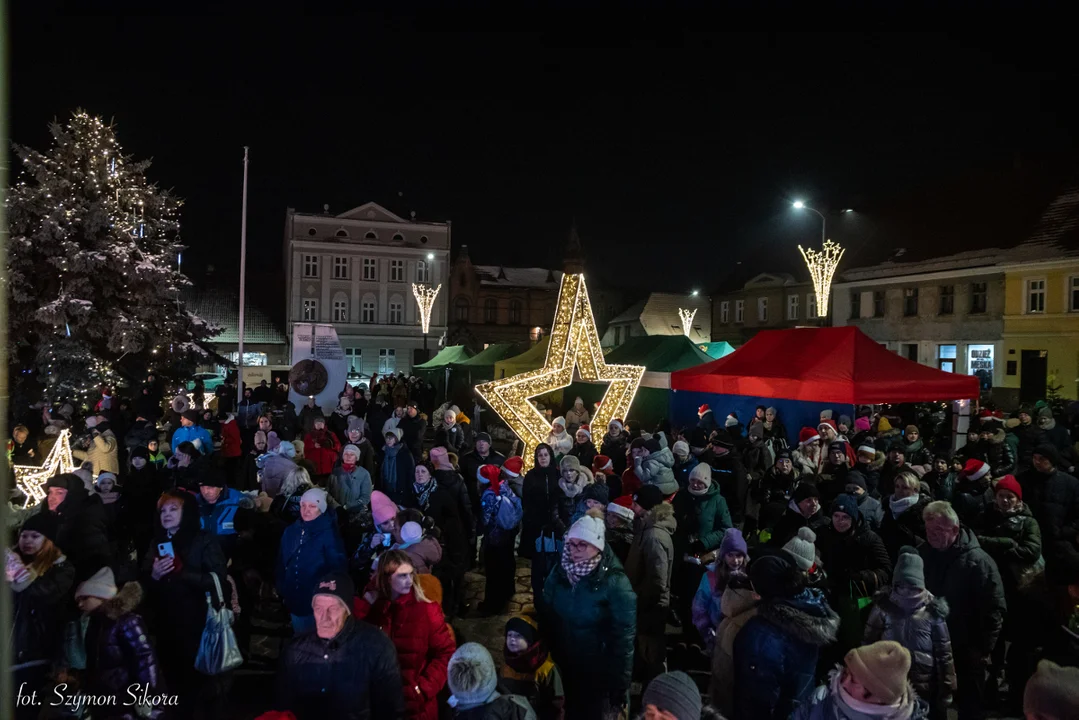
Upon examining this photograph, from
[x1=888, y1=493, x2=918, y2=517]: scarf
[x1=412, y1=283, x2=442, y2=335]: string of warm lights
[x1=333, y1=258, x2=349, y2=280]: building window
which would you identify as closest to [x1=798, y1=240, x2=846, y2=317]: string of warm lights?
[x1=888, y1=493, x2=918, y2=517]: scarf

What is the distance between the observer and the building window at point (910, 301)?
27.8m

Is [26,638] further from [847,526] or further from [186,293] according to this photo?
[186,293]

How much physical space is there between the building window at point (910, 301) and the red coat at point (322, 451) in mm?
25909

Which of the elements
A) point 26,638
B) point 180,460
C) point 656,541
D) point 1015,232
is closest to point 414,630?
point 656,541

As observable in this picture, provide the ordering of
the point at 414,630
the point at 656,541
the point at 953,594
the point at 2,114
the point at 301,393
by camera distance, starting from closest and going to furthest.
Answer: the point at 2,114 → the point at 414,630 → the point at 953,594 → the point at 656,541 → the point at 301,393

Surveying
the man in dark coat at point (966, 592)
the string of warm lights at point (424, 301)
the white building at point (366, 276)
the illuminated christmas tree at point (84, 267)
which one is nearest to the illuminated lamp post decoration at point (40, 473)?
the man in dark coat at point (966, 592)

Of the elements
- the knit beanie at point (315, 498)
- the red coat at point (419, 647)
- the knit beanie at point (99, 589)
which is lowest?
the red coat at point (419, 647)

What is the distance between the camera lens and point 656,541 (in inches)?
193

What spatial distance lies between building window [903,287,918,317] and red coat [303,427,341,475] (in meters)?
25.9

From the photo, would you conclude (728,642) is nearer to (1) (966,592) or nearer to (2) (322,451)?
(1) (966,592)

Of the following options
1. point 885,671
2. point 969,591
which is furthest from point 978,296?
point 885,671

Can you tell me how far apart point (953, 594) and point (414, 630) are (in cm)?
350

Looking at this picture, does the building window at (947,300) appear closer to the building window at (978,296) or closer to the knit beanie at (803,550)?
the building window at (978,296)

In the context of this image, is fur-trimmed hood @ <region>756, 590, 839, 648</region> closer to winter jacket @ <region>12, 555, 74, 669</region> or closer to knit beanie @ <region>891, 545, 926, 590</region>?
knit beanie @ <region>891, 545, 926, 590</region>
